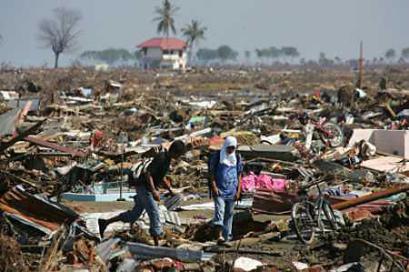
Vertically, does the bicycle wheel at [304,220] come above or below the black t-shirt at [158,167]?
below

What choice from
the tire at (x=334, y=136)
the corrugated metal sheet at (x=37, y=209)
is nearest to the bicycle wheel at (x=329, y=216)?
the corrugated metal sheet at (x=37, y=209)

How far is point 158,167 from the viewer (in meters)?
11.0

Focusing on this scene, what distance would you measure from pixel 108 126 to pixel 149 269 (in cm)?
1981

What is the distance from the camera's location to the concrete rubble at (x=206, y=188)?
1043 cm

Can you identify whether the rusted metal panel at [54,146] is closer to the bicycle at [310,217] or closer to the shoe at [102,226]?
the shoe at [102,226]

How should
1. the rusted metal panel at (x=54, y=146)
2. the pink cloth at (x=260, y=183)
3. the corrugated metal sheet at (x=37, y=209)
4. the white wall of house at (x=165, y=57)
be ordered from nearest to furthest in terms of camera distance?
the corrugated metal sheet at (x=37, y=209)
the rusted metal panel at (x=54, y=146)
the pink cloth at (x=260, y=183)
the white wall of house at (x=165, y=57)

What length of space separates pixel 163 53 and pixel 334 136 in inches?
4530

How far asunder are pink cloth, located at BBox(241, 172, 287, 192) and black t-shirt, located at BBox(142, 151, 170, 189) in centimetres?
574

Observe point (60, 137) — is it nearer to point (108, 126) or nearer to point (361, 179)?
point (108, 126)

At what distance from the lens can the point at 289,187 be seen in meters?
16.1

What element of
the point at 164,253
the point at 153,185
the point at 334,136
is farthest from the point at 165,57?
the point at 164,253

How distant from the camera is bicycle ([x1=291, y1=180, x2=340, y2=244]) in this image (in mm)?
11570

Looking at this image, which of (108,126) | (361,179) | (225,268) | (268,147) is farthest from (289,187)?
(108,126)

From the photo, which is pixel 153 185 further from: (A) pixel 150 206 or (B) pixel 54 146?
(B) pixel 54 146
